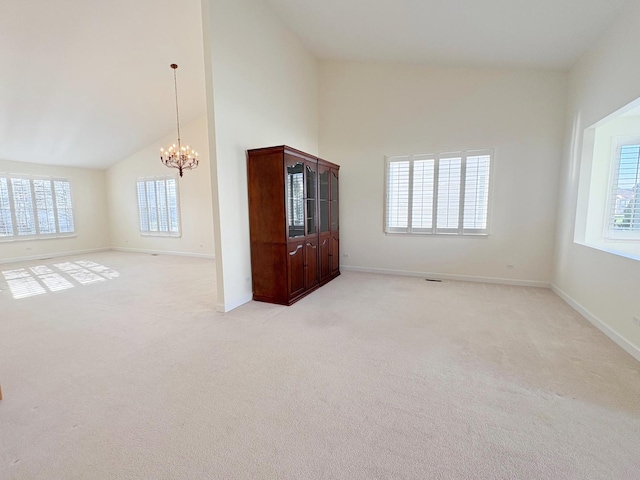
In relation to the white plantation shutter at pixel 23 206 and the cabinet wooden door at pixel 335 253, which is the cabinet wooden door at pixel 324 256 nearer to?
the cabinet wooden door at pixel 335 253

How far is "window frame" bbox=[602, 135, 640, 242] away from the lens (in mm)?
3760

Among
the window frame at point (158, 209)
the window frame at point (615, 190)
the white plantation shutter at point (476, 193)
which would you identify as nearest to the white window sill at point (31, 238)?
the window frame at point (158, 209)

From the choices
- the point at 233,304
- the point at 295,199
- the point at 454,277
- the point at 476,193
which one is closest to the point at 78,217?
the point at 233,304

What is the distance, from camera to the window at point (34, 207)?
7.21 metres

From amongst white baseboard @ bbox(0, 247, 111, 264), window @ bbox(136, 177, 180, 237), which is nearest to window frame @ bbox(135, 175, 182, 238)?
window @ bbox(136, 177, 180, 237)

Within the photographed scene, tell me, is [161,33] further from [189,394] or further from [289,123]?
[189,394]

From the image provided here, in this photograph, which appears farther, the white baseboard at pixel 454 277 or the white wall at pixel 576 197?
the white baseboard at pixel 454 277

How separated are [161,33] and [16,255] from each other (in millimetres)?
7308

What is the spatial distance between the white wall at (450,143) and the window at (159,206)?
15.3ft

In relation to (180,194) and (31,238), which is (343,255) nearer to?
(180,194)

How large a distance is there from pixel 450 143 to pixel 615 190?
2.28 meters

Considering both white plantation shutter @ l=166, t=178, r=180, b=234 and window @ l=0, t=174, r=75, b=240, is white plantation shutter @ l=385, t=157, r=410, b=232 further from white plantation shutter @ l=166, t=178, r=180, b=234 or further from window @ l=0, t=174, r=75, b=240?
window @ l=0, t=174, r=75, b=240

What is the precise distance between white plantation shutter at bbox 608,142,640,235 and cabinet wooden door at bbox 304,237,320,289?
419 centimetres

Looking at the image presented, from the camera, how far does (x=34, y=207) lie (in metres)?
7.68
